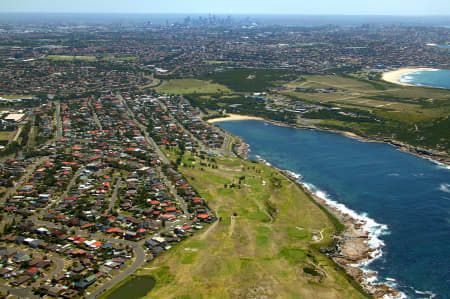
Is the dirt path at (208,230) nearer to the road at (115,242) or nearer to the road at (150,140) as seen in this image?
the road at (115,242)

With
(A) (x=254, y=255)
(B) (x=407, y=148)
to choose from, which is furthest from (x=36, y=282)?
(B) (x=407, y=148)

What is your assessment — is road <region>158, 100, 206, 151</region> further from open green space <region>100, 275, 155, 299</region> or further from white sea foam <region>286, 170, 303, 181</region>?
open green space <region>100, 275, 155, 299</region>

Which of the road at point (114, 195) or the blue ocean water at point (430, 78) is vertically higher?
the blue ocean water at point (430, 78)

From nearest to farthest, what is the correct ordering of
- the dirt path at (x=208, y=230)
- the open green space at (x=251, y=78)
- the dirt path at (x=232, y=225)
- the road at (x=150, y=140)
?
the dirt path at (x=208, y=230) < the dirt path at (x=232, y=225) < the road at (x=150, y=140) < the open green space at (x=251, y=78)

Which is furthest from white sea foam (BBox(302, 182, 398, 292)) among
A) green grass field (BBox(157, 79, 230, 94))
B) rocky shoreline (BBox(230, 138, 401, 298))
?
green grass field (BBox(157, 79, 230, 94))

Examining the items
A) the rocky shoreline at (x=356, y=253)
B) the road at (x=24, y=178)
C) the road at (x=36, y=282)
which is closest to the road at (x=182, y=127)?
the road at (x=24, y=178)

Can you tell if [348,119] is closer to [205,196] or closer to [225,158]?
[225,158]
